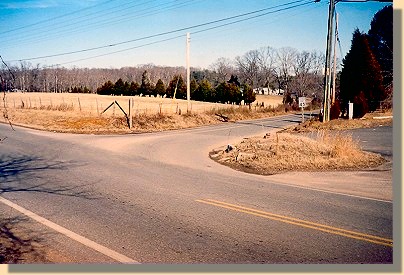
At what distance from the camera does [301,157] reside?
1052 cm

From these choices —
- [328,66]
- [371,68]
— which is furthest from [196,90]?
[371,68]

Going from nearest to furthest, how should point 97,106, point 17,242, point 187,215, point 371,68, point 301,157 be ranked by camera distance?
point 17,242 → point 187,215 → point 371,68 → point 301,157 → point 97,106

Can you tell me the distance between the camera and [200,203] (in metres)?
6.16

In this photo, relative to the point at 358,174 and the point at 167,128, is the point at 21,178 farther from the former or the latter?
the point at 167,128

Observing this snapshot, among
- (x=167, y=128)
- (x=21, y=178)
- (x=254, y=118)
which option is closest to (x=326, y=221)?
(x=21, y=178)

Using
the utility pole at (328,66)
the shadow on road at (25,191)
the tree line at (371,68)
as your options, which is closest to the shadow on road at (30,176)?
the shadow on road at (25,191)

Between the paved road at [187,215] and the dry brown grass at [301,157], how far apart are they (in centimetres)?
123

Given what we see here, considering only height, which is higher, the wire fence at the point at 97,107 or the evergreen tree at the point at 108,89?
the evergreen tree at the point at 108,89

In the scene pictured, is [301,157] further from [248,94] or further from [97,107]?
[248,94]

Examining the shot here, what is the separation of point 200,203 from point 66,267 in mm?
2907

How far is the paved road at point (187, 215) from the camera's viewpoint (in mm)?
4047

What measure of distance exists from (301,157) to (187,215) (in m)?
6.13

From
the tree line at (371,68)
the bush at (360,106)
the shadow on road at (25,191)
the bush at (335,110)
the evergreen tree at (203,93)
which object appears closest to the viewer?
the shadow on road at (25,191)

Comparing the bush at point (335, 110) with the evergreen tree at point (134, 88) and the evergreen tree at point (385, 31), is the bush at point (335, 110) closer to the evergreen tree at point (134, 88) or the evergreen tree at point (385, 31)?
the evergreen tree at point (385, 31)
